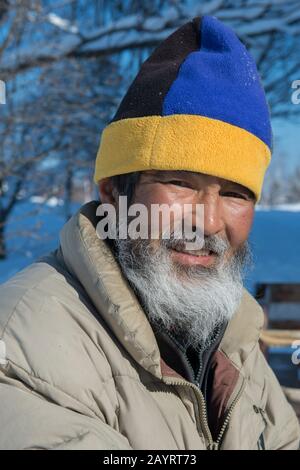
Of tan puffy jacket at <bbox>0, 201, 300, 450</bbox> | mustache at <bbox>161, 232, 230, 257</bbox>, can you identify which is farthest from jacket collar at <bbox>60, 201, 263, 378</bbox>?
mustache at <bbox>161, 232, 230, 257</bbox>

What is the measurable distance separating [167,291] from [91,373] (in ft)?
1.26

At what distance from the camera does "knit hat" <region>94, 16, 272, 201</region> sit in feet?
5.11

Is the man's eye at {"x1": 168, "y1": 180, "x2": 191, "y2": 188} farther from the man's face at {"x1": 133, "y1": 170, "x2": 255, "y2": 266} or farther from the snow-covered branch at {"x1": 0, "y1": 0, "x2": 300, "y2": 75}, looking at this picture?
the snow-covered branch at {"x1": 0, "y1": 0, "x2": 300, "y2": 75}

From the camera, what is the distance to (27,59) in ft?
19.1

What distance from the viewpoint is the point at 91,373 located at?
1258 mm

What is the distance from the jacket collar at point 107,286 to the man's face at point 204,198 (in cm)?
18

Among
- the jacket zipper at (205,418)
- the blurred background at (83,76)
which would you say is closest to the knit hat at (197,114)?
the jacket zipper at (205,418)

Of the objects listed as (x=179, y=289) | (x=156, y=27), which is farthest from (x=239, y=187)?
(x=156, y=27)

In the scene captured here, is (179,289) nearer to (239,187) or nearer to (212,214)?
(212,214)

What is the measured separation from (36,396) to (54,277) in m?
0.36

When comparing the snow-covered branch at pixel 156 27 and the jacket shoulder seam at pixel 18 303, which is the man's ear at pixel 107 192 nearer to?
the jacket shoulder seam at pixel 18 303

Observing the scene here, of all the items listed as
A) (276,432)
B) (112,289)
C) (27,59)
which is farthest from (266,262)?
(112,289)

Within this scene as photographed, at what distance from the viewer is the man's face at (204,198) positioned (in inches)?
62.2

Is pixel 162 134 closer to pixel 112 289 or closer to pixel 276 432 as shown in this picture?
pixel 112 289
